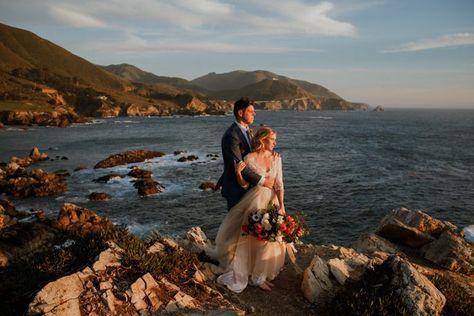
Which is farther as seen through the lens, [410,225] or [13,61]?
[13,61]

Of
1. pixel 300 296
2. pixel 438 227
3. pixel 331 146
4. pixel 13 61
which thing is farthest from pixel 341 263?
pixel 13 61

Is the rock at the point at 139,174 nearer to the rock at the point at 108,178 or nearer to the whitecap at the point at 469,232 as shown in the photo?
the rock at the point at 108,178

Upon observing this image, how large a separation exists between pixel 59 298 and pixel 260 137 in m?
4.72

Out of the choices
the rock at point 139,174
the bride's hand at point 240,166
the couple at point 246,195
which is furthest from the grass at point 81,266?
the rock at point 139,174

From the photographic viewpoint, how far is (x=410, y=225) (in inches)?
635

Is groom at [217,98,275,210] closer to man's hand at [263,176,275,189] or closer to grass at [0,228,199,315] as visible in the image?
man's hand at [263,176,275,189]

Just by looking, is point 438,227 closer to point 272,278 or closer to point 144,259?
point 272,278

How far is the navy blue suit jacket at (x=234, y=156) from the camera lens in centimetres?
761

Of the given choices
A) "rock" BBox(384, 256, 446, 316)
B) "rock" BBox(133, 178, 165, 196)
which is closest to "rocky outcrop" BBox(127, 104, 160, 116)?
"rock" BBox(133, 178, 165, 196)

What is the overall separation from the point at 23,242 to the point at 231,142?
49.3ft

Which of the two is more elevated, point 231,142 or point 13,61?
point 13,61

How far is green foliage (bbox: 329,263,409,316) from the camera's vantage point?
23.0 ft

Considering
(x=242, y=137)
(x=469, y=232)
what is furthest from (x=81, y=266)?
(x=469, y=232)

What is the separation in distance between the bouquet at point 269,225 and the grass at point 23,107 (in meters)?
111
